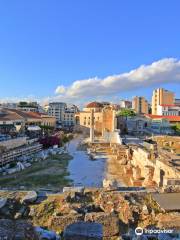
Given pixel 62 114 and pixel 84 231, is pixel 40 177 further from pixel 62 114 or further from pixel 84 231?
pixel 62 114

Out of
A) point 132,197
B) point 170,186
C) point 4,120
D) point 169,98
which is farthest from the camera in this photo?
point 169,98

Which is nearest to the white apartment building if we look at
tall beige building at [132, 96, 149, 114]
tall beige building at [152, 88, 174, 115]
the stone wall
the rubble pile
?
tall beige building at [152, 88, 174, 115]

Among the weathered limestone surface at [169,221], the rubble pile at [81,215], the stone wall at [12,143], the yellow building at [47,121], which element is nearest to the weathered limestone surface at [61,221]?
the rubble pile at [81,215]

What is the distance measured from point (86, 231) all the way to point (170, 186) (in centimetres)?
610

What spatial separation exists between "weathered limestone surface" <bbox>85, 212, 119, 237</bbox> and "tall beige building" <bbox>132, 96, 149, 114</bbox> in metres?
131

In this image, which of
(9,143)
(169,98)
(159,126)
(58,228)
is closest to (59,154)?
(9,143)

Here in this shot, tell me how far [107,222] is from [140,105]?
Result: 441ft

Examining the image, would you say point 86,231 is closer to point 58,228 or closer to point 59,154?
point 58,228

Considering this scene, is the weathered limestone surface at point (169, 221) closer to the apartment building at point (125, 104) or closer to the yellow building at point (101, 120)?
the yellow building at point (101, 120)

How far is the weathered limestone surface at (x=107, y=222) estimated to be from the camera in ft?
30.0

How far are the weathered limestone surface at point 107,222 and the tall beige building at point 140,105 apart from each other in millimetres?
130795

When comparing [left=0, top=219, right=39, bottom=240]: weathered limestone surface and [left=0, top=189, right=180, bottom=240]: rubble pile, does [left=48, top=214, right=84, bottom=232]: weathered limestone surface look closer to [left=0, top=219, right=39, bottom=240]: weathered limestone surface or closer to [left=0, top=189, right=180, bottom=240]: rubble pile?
[left=0, top=189, right=180, bottom=240]: rubble pile

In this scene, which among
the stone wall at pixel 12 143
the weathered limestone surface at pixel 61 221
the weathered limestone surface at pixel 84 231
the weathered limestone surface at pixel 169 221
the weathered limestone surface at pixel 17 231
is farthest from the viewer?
the stone wall at pixel 12 143

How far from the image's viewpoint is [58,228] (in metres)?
9.39
